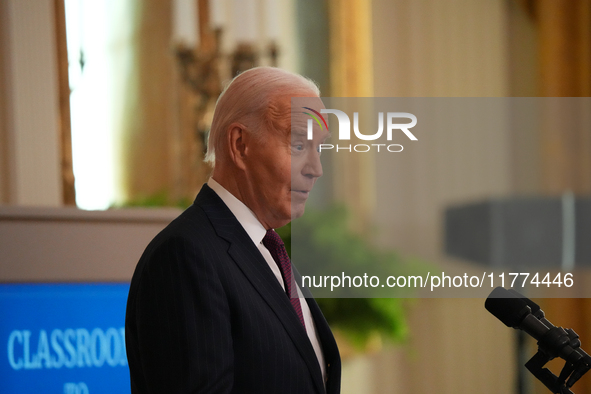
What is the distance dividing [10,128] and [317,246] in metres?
1.88

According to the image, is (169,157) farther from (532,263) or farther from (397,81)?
(532,263)

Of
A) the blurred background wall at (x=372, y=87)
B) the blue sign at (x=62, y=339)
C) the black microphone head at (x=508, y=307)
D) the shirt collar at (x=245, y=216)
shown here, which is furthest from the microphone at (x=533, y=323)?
the blurred background wall at (x=372, y=87)

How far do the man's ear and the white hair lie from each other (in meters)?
0.02

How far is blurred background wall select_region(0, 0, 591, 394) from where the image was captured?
13.9 ft

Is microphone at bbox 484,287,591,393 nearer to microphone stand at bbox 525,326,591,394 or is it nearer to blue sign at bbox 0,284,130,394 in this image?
microphone stand at bbox 525,326,591,394

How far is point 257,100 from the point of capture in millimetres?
1172

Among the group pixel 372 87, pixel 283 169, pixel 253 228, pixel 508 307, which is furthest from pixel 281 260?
pixel 372 87

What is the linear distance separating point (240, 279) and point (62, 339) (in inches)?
26.4

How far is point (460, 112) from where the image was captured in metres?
3.93

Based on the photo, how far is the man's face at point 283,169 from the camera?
3.83ft

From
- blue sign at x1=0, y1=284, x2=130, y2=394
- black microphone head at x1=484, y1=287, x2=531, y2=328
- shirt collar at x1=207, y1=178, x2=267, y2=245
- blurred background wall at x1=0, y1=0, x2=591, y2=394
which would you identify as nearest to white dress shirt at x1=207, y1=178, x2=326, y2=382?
shirt collar at x1=207, y1=178, x2=267, y2=245

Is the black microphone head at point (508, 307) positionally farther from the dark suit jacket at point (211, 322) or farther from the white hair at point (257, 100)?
the white hair at point (257, 100)

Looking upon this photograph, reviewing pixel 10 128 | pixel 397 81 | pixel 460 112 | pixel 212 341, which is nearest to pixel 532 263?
pixel 460 112

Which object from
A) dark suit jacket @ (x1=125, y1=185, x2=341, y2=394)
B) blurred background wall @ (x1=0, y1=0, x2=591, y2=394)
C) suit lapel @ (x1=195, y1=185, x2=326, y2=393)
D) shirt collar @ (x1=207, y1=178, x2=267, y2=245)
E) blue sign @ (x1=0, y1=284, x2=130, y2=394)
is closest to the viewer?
dark suit jacket @ (x1=125, y1=185, x2=341, y2=394)
